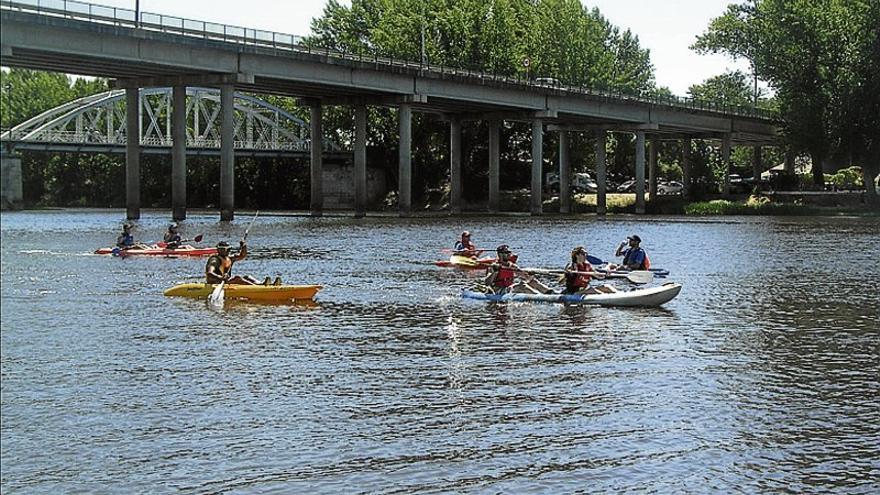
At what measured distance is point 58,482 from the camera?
1441 centimetres

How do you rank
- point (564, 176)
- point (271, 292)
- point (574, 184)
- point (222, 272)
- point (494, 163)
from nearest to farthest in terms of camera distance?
point (271, 292) < point (222, 272) < point (494, 163) < point (564, 176) < point (574, 184)

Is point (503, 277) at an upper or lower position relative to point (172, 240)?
lower

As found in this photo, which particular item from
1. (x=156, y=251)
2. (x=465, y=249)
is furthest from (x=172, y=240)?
(x=465, y=249)

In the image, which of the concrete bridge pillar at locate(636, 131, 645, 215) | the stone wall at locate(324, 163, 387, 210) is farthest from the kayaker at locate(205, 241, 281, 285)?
the stone wall at locate(324, 163, 387, 210)

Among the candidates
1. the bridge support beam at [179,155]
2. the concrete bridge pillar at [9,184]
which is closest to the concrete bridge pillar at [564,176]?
the bridge support beam at [179,155]

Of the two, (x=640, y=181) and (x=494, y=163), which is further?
(x=640, y=181)

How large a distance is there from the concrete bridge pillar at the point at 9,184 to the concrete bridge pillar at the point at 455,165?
110587 mm

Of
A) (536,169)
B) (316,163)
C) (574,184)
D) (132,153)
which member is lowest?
(574,184)

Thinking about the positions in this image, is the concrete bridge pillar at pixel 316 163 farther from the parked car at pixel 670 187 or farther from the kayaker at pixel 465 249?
the kayaker at pixel 465 249

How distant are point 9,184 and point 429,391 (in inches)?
638

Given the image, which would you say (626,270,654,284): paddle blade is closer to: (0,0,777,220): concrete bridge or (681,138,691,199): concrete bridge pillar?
(0,0,777,220): concrete bridge

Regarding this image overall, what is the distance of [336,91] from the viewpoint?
97.0 meters

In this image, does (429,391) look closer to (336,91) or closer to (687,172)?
(336,91)

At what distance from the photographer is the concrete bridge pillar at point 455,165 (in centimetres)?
11519
